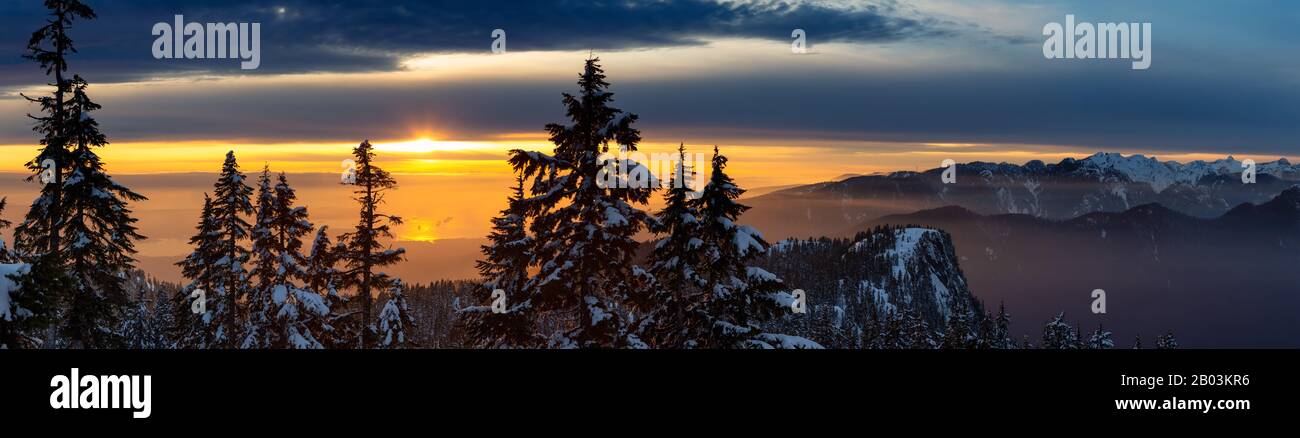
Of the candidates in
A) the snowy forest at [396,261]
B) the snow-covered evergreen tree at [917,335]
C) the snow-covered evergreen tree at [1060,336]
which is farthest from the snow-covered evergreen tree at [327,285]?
the snow-covered evergreen tree at [1060,336]

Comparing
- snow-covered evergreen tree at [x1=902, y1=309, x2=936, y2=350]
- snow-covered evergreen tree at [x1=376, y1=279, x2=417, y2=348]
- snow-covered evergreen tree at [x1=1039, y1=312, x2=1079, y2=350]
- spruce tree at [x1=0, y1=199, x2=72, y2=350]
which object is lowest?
snow-covered evergreen tree at [x1=1039, y1=312, x2=1079, y2=350]

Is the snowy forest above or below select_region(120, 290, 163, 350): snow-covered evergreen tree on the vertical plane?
above

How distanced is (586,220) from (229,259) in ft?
72.3

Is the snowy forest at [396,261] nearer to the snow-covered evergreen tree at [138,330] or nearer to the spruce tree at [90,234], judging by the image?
the spruce tree at [90,234]

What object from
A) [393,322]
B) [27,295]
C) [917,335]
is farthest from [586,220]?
[917,335]

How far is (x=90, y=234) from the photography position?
1249 inches

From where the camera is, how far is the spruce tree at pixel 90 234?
30.7 meters

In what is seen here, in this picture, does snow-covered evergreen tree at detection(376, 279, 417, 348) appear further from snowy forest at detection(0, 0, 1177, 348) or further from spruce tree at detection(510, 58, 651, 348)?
spruce tree at detection(510, 58, 651, 348)

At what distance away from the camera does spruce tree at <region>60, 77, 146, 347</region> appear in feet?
101

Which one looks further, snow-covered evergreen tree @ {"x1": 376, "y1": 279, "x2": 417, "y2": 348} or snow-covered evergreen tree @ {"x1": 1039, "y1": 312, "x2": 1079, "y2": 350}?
snow-covered evergreen tree @ {"x1": 1039, "y1": 312, "x2": 1079, "y2": 350}

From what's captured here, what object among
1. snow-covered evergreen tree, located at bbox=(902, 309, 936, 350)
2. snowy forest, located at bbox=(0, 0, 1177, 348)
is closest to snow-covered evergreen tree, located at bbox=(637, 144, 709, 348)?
snowy forest, located at bbox=(0, 0, 1177, 348)

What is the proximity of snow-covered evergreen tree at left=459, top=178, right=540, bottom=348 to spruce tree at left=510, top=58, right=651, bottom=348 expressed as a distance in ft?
3.75
